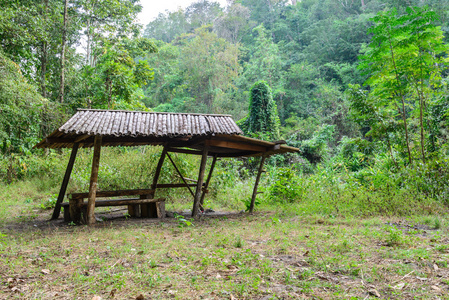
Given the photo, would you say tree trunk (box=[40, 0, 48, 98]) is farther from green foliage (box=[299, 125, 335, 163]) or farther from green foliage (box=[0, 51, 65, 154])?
green foliage (box=[299, 125, 335, 163])

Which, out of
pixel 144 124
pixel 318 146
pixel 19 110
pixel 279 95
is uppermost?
pixel 279 95

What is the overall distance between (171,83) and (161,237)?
29456 millimetres

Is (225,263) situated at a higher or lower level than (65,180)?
lower

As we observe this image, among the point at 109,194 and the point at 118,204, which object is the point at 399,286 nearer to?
the point at 118,204

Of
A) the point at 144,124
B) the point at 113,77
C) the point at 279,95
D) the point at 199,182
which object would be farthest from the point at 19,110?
the point at 279,95

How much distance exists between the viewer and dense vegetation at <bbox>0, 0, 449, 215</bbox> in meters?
8.30

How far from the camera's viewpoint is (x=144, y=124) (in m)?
6.80

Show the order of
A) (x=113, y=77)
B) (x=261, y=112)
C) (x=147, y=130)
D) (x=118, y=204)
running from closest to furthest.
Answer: (x=147, y=130), (x=118, y=204), (x=113, y=77), (x=261, y=112)

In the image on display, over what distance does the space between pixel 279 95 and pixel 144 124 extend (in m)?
26.6

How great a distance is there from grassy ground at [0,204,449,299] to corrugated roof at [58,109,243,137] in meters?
1.88

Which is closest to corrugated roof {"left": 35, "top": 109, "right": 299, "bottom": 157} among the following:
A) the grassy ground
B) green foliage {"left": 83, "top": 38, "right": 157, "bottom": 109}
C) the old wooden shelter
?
the old wooden shelter

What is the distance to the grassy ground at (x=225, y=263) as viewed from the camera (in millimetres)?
3049

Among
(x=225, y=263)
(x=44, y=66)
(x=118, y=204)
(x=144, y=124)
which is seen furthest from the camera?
(x=44, y=66)

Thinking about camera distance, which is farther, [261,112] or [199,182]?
[261,112]
